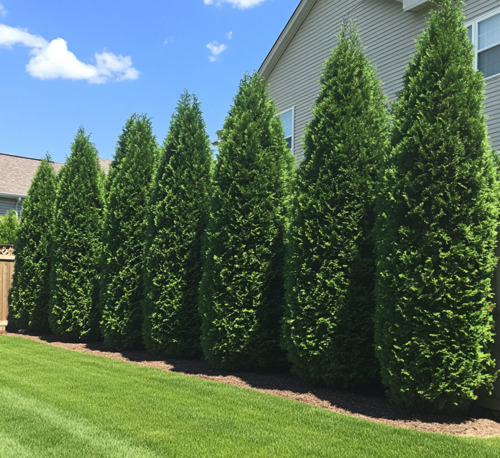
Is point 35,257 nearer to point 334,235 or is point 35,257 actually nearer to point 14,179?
point 334,235

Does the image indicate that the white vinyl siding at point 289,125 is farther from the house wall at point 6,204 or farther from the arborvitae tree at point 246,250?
the house wall at point 6,204

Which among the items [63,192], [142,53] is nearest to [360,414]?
[63,192]

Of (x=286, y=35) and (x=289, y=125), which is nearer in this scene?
(x=286, y=35)

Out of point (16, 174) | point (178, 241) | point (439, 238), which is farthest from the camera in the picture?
point (16, 174)

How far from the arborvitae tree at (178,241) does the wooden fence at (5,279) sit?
6.42 metres

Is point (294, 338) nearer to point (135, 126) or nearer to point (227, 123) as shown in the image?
point (227, 123)

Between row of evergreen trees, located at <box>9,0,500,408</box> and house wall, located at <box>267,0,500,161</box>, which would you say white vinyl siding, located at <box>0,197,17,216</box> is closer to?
house wall, located at <box>267,0,500,161</box>

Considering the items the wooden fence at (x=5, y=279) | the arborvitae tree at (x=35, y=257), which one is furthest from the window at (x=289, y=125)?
the wooden fence at (x=5, y=279)

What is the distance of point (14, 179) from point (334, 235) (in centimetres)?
2134

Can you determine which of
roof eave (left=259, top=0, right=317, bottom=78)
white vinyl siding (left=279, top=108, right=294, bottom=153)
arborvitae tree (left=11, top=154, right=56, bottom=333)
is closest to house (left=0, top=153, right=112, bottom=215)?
arborvitae tree (left=11, top=154, right=56, bottom=333)

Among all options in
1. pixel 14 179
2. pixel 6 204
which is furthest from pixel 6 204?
pixel 14 179

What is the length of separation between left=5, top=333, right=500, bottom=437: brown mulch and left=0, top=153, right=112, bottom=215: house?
15.7 metres

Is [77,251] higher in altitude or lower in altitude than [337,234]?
A: higher

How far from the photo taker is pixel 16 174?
77.2ft
